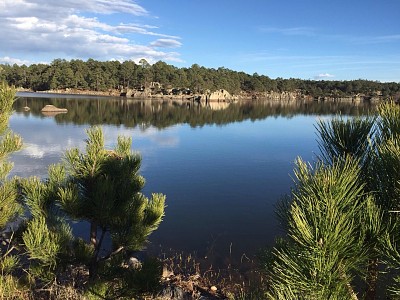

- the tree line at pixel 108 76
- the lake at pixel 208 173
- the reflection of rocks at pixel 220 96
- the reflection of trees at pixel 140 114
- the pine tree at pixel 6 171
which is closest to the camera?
the pine tree at pixel 6 171

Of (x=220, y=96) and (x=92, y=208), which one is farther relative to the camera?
(x=220, y=96)

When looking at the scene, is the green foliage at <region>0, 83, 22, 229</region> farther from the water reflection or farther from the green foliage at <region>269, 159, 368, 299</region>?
the water reflection

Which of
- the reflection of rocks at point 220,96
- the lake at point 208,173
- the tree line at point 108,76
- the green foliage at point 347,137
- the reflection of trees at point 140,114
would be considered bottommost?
the lake at point 208,173

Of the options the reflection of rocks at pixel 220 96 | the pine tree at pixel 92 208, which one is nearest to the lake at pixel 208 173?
the pine tree at pixel 92 208

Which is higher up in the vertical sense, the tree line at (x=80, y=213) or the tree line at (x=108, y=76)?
the tree line at (x=108, y=76)

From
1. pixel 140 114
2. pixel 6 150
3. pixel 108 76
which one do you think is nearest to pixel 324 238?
pixel 6 150

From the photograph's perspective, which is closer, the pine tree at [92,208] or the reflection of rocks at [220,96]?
the pine tree at [92,208]

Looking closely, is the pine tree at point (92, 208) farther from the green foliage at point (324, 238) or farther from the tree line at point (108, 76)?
the tree line at point (108, 76)

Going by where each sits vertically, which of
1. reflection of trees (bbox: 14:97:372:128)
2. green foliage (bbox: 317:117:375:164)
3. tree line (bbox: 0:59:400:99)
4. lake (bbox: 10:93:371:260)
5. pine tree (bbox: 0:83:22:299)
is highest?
tree line (bbox: 0:59:400:99)

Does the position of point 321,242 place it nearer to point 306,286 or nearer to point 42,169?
point 306,286

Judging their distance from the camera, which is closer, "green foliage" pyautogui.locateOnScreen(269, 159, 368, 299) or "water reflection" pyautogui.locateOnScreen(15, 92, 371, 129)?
"green foliage" pyautogui.locateOnScreen(269, 159, 368, 299)

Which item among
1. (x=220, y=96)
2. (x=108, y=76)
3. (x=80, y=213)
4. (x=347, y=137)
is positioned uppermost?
(x=108, y=76)

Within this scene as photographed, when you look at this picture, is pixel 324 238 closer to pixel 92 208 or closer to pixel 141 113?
pixel 92 208

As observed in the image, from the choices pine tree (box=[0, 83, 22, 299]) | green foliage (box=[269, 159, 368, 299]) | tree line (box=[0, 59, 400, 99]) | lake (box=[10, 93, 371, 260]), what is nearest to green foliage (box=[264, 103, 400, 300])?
green foliage (box=[269, 159, 368, 299])
